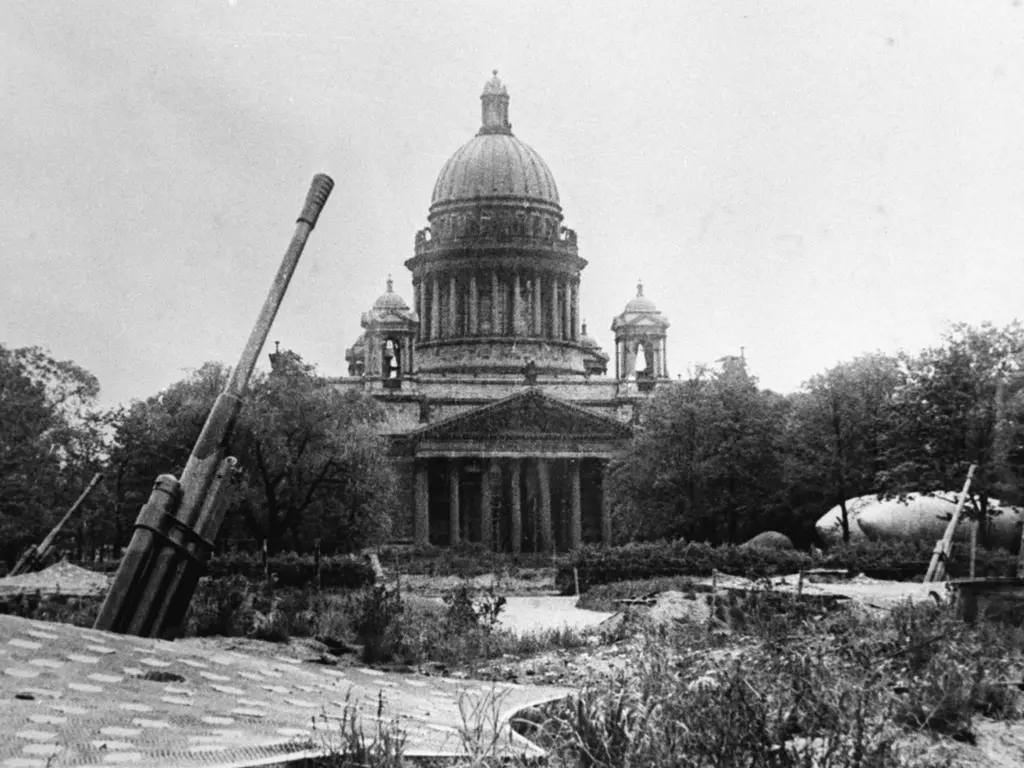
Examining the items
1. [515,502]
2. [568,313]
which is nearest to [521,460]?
Answer: [515,502]

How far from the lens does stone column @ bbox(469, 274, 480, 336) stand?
246ft

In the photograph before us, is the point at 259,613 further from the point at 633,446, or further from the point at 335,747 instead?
the point at 633,446

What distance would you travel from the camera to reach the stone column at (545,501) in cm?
6350

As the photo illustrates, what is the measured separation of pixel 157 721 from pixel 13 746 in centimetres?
97

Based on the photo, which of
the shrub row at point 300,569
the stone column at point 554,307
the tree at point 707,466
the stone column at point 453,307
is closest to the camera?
the shrub row at point 300,569

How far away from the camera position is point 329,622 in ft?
51.9

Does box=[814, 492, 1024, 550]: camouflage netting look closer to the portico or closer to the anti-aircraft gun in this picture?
the portico

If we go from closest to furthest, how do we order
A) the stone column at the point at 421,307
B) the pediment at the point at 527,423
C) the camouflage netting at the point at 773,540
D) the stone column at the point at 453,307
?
the camouflage netting at the point at 773,540
the pediment at the point at 527,423
the stone column at the point at 453,307
the stone column at the point at 421,307

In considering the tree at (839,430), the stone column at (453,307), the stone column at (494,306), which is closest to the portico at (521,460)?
the stone column at (494,306)

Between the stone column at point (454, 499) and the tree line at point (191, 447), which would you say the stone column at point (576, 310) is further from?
the tree line at point (191, 447)

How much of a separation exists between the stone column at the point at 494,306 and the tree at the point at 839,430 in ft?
93.3

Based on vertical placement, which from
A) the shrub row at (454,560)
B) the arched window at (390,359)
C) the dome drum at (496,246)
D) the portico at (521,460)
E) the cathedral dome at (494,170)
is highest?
the cathedral dome at (494,170)

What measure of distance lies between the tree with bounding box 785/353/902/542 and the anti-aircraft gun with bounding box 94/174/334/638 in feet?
115

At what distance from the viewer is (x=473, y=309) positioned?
248 ft
